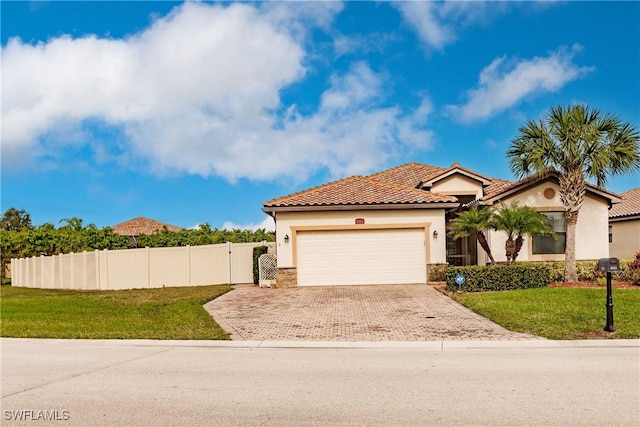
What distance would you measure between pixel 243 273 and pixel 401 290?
881 centimetres

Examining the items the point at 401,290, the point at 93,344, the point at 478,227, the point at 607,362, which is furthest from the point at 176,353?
the point at 478,227

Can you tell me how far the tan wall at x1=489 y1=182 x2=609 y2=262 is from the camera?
71.2ft

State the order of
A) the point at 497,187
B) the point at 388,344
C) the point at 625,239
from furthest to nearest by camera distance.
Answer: the point at 625,239 → the point at 497,187 → the point at 388,344

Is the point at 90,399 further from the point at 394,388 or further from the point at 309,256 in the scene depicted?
the point at 309,256

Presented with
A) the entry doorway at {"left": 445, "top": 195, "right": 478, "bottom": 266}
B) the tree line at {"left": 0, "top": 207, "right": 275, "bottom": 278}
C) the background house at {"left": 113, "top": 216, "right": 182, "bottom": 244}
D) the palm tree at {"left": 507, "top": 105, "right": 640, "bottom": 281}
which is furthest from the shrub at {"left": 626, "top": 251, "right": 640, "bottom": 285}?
the background house at {"left": 113, "top": 216, "right": 182, "bottom": 244}

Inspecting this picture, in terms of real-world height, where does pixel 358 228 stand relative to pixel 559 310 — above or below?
above

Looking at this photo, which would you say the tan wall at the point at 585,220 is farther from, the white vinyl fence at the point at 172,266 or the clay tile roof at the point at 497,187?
the white vinyl fence at the point at 172,266

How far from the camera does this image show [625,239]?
28.2 m

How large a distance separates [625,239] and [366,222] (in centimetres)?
1655

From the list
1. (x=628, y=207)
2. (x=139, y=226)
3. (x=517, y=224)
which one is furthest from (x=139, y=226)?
(x=628, y=207)

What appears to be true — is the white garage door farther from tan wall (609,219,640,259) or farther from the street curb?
tan wall (609,219,640,259)

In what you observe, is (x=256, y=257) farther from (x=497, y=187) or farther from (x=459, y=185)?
(x=497, y=187)

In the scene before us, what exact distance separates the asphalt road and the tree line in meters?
20.7

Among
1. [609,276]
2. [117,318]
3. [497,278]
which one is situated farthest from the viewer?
[497,278]
